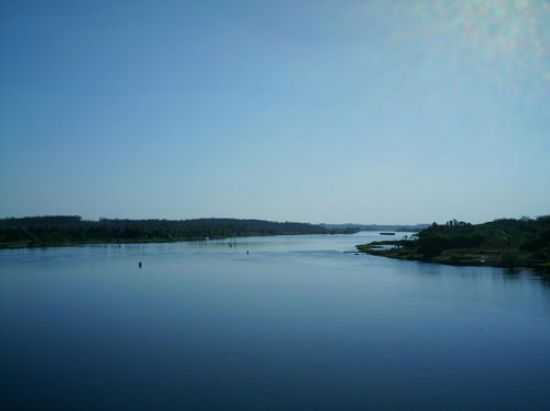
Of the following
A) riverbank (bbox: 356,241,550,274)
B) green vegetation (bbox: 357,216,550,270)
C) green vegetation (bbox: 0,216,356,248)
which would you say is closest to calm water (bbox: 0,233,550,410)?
riverbank (bbox: 356,241,550,274)

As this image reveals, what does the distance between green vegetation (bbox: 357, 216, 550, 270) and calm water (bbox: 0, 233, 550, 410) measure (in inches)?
416

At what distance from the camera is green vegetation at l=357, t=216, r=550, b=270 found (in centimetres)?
3600

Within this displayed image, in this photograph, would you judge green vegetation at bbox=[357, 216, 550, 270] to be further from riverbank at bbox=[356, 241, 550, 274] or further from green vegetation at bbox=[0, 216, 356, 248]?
green vegetation at bbox=[0, 216, 356, 248]

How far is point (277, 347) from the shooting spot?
43.5 ft

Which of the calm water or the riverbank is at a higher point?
the riverbank

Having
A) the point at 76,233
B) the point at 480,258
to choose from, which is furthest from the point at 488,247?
the point at 76,233

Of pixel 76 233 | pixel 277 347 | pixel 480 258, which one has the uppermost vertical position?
pixel 76 233

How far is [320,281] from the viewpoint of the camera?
28.5 metres

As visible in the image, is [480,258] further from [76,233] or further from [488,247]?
[76,233]

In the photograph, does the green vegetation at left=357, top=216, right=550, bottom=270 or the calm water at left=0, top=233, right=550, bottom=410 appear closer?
the calm water at left=0, top=233, right=550, bottom=410

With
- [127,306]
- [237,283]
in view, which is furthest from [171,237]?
[127,306]

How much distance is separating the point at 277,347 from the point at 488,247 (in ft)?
130

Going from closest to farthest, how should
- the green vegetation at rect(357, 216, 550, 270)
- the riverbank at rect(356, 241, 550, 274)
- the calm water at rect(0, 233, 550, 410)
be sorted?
1. the calm water at rect(0, 233, 550, 410)
2. the riverbank at rect(356, 241, 550, 274)
3. the green vegetation at rect(357, 216, 550, 270)

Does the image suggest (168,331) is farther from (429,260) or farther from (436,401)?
(429,260)
